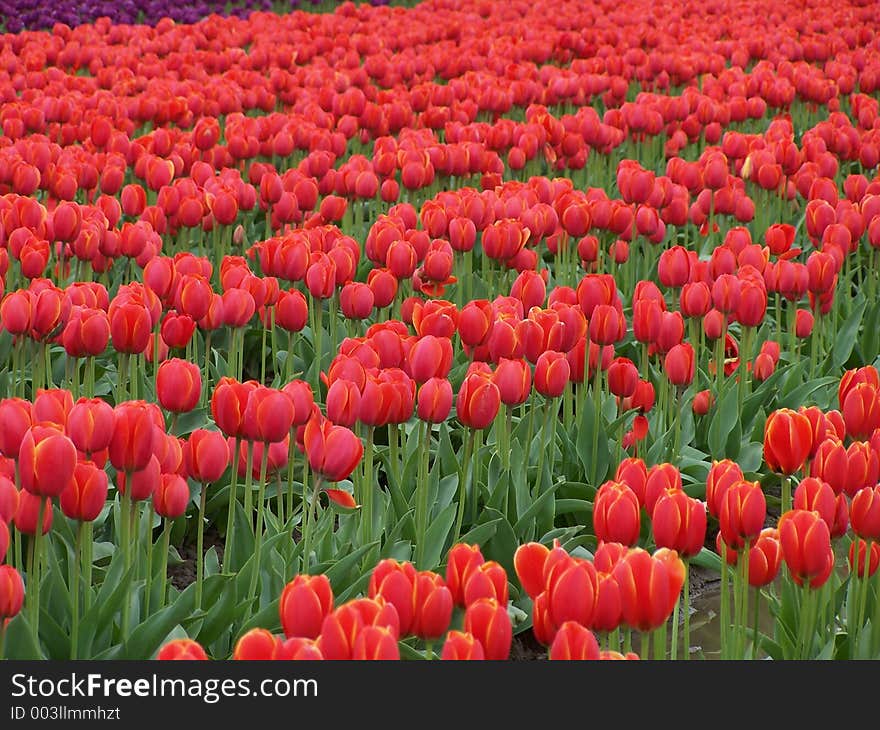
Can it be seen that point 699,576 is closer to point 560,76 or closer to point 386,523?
point 386,523

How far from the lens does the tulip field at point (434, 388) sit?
2.16 meters

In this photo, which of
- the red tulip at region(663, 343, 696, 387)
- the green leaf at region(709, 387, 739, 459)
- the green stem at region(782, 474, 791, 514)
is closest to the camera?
the green stem at region(782, 474, 791, 514)

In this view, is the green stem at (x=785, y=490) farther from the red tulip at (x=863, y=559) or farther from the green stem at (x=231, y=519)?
the green stem at (x=231, y=519)

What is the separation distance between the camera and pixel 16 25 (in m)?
12.6

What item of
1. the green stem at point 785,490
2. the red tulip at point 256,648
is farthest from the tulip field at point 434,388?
the green stem at point 785,490

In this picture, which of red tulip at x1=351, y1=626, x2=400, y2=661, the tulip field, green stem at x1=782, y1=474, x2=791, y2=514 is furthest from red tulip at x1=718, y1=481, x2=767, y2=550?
red tulip at x1=351, y1=626, x2=400, y2=661

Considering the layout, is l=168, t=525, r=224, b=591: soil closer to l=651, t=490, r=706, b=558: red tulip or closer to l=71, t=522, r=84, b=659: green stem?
l=71, t=522, r=84, b=659: green stem

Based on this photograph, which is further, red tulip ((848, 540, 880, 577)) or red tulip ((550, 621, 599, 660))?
red tulip ((848, 540, 880, 577))

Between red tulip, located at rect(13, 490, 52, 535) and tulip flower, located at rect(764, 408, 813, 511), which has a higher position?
tulip flower, located at rect(764, 408, 813, 511)

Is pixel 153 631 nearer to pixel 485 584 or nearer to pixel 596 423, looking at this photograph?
pixel 485 584

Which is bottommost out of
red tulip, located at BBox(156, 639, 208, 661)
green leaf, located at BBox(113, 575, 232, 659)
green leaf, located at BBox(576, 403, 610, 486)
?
green leaf, located at BBox(113, 575, 232, 659)

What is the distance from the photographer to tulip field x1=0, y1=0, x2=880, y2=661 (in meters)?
2.16

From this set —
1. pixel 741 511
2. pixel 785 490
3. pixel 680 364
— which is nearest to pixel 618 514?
pixel 741 511

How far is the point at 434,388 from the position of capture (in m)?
2.83
